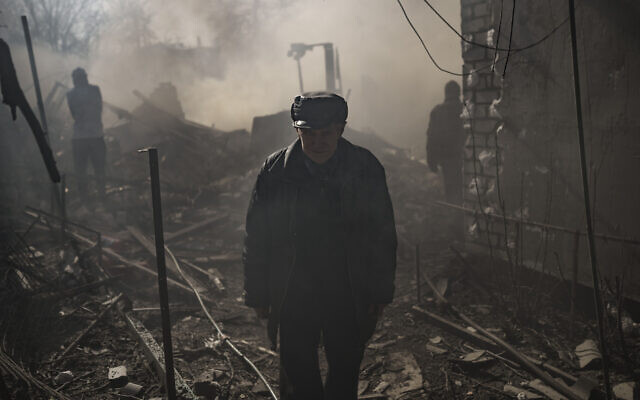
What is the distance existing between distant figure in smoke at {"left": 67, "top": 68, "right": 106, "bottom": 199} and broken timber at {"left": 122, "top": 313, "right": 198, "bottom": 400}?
5.75m

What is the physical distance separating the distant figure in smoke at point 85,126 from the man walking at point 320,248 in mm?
7621

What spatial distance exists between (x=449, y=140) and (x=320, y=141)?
21.5 ft

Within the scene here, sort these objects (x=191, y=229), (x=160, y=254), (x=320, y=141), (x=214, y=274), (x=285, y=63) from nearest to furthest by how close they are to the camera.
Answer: (x=160, y=254) → (x=320, y=141) → (x=214, y=274) → (x=191, y=229) → (x=285, y=63)

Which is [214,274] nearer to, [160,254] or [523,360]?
[523,360]

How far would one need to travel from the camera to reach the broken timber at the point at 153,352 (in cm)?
321

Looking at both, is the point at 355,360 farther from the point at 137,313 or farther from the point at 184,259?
the point at 184,259

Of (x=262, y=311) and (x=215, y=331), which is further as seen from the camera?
(x=215, y=331)

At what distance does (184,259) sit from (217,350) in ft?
9.38

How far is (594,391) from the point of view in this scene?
3189 millimetres

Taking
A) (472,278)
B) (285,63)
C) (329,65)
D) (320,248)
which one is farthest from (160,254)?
(285,63)

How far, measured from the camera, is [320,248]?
2510 millimetres

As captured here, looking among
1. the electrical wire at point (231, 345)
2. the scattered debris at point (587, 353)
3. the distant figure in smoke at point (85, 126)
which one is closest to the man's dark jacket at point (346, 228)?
the electrical wire at point (231, 345)

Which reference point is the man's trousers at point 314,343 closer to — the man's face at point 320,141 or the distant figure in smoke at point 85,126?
the man's face at point 320,141

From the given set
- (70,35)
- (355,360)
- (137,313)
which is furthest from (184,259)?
(70,35)
